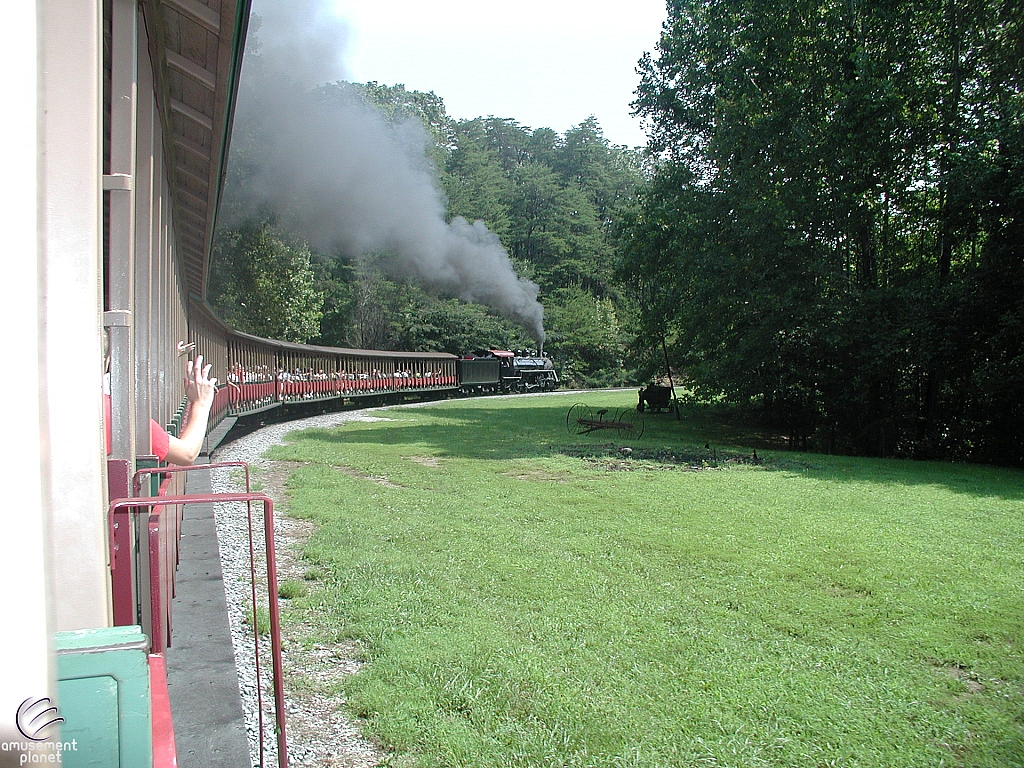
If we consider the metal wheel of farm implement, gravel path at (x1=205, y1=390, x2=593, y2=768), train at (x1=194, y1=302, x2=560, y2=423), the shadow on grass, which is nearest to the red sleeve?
train at (x1=194, y1=302, x2=560, y2=423)

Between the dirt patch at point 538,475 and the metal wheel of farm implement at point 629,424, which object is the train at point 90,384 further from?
the metal wheel of farm implement at point 629,424

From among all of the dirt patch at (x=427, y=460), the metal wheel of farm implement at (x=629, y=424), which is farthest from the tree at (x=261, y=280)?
the dirt patch at (x=427, y=460)

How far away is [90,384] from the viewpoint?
59.1 inches

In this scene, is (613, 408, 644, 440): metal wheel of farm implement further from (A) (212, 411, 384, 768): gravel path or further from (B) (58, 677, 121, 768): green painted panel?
(B) (58, 677, 121, 768): green painted panel

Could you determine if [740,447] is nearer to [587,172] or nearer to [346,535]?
[346,535]

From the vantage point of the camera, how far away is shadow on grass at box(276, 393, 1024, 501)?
12.0 m

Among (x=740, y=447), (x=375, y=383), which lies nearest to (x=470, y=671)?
(x=740, y=447)

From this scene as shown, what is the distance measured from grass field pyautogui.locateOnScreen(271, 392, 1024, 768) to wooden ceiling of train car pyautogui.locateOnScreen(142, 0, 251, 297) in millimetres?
2862

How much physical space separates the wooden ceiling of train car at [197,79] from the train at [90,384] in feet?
0.04

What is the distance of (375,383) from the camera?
27.8 m

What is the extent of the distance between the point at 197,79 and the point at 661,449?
12.3 metres

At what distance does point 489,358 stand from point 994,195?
25.1m

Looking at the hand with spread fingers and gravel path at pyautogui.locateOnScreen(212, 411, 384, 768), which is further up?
the hand with spread fingers

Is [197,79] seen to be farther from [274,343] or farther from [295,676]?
[274,343]
